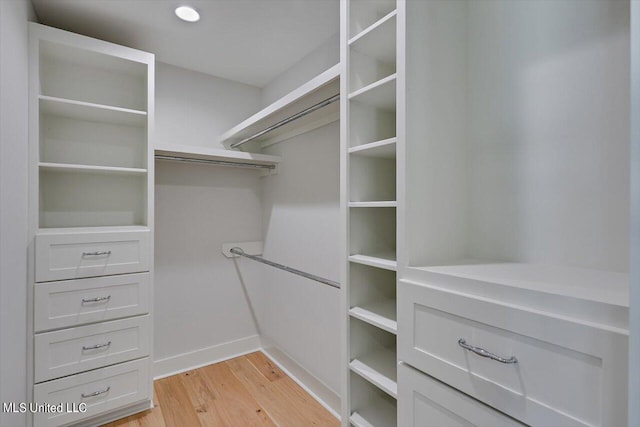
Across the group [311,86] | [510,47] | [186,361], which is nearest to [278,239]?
[186,361]

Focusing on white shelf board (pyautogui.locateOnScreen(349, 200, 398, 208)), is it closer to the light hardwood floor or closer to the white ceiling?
the white ceiling

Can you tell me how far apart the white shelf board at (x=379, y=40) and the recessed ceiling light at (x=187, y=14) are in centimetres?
104

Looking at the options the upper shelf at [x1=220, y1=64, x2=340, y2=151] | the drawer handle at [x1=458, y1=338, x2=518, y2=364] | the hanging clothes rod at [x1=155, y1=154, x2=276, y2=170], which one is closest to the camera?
the drawer handle at [x1=458, y1=338, x2=518, y2=364]

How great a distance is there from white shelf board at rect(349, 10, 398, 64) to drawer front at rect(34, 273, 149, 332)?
5.45ft

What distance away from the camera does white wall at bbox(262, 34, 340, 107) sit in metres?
1.90

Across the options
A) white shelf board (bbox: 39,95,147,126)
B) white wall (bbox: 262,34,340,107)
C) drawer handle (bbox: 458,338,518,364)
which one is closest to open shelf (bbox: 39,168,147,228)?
white shelf board (bbox: 39,95,147,126)

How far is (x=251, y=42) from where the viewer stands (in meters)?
1.94

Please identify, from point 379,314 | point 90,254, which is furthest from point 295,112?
point 90,254

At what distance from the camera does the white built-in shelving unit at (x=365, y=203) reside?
113 cm

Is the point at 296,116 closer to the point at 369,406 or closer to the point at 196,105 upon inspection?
the point at 196,105

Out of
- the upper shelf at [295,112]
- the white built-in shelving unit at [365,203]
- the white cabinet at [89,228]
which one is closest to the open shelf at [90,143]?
the white cabinet at [89,228]

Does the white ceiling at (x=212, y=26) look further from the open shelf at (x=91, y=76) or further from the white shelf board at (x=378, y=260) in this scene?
the white shelf board at (x=378, y=260)

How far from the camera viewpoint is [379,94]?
3.62 ft

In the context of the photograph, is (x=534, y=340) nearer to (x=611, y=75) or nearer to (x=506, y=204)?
(x=506, y=204)
